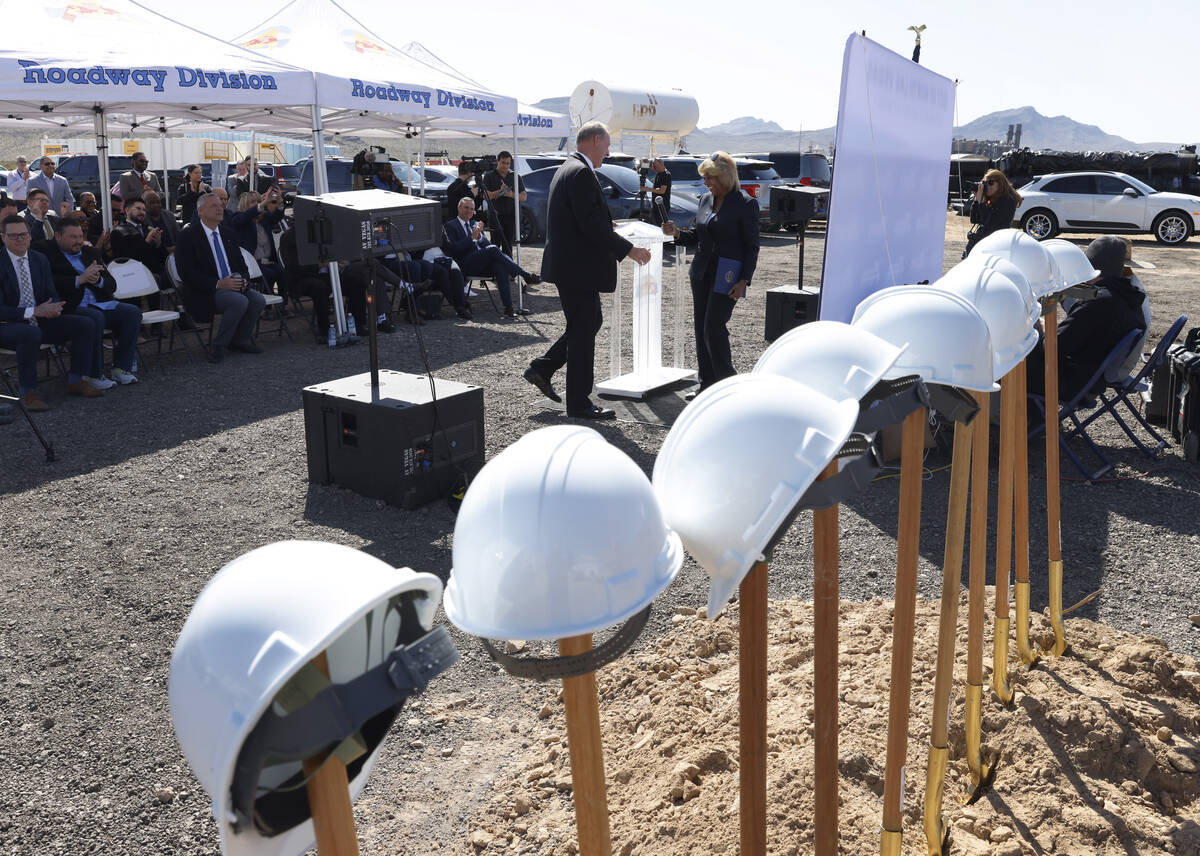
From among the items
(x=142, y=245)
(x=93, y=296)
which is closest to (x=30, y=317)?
(x=93, y=296)

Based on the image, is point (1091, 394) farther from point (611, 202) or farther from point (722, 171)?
point (611, 202)

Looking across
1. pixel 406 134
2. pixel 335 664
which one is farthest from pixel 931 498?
pixel 406 134

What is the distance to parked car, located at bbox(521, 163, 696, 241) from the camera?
19922 millimetres

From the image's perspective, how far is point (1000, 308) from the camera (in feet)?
9.06

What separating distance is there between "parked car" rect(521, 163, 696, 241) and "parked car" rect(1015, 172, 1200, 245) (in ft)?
26.4

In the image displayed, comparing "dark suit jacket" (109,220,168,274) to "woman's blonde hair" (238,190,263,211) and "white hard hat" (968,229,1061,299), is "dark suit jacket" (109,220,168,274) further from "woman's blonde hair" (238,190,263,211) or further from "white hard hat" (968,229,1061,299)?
"white hard hat" (968,229,1061,299)

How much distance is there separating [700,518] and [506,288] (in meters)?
11.3

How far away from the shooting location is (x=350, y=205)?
243 inches

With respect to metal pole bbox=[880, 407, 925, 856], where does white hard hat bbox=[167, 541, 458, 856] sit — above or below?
above

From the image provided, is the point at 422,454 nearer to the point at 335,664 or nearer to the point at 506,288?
the point at 335,664

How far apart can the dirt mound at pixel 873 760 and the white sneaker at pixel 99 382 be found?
6.17 metres

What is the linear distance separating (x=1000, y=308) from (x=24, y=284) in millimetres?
7609

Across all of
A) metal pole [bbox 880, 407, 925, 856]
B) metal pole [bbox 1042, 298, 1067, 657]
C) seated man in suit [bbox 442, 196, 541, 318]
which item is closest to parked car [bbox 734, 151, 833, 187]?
seated man in suit [bbox 442, 196, 541, 318]

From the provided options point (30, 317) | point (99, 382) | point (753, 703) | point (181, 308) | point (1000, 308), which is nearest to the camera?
point (753, 703)
